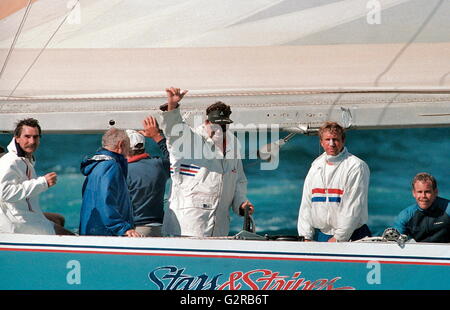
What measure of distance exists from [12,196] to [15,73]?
148 centimetres

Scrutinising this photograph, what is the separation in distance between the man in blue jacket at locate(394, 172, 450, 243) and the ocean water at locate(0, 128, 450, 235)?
2053mm

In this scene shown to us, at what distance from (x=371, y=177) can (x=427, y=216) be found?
2.25 m

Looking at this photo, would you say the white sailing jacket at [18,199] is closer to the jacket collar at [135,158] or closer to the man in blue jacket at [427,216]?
the jacket collar at [135,158]

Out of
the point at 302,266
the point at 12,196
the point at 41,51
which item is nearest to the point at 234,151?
the point at 302,266

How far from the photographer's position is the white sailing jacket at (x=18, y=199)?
577cm

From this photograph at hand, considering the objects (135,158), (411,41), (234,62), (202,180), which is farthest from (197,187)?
(411,41)

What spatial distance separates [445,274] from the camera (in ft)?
18.3

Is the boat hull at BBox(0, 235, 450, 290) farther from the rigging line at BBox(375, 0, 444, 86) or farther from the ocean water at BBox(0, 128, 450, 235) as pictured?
the ocean water at BBox(0, 128, 450, 235)

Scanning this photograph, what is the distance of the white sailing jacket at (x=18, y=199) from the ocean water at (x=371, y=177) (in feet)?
6.99

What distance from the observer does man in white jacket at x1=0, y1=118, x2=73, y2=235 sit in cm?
580

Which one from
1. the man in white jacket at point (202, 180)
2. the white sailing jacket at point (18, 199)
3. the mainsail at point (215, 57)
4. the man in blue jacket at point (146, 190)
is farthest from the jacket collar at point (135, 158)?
the white sailing jacket at point (18, 199)

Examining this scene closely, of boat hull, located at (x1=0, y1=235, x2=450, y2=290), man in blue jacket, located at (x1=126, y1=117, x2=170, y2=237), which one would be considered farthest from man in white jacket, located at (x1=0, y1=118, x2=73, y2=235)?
man in blue jacket, located at (x1=126, y1=117, x2=170, y2=237)

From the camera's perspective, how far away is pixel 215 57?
7.03 m
